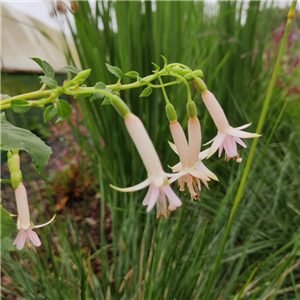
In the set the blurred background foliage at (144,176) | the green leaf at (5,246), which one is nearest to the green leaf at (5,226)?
the green leaf at (5,246)

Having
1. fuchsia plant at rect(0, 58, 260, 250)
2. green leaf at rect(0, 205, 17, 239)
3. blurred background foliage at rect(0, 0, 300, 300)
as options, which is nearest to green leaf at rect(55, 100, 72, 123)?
fuchsia plant at rect(0, 58, 260, 250)

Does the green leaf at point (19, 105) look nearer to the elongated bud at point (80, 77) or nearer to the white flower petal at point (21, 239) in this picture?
the elongated bud at point (80, 77)

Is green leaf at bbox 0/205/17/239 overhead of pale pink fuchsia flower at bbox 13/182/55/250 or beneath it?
overhead

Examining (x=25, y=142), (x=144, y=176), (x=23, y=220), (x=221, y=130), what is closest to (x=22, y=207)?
(x=23, y=220)

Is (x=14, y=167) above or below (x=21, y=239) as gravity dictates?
above

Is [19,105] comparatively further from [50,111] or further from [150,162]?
[150,162]

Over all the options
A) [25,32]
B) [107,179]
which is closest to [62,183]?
[107,179]

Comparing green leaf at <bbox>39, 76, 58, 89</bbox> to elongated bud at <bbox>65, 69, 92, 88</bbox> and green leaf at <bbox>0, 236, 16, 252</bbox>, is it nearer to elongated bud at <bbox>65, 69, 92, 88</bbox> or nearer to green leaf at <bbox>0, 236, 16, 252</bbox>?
elongated bud at <bbox>65, 69, 92, 88</bbox>

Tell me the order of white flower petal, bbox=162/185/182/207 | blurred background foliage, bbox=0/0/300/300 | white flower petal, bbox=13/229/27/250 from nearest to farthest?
white flower petal, bbox=162/185/182/207 → white flower petal, bbox=13/229/27/250 → blurred background foliage, bbox=0/0/300/300
